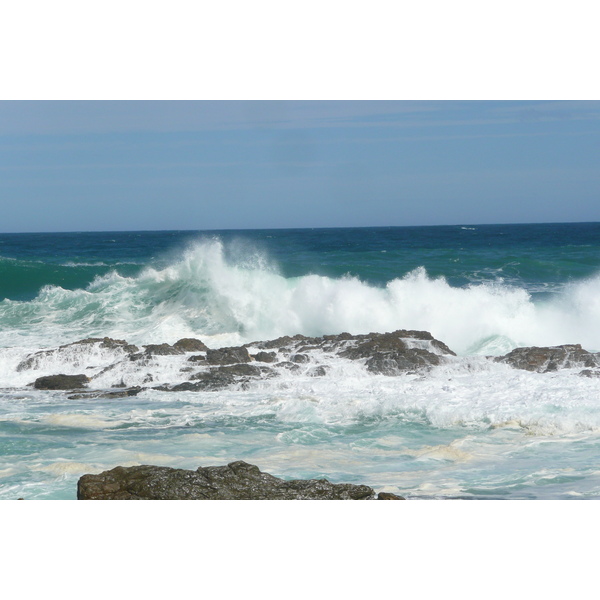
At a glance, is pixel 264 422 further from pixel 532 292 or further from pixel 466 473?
pixel 532 292

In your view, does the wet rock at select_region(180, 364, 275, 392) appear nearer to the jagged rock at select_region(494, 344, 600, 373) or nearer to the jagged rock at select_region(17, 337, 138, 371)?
the jagged rock at select_region(17, 337, 138, 371)

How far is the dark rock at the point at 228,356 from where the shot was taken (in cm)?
1048

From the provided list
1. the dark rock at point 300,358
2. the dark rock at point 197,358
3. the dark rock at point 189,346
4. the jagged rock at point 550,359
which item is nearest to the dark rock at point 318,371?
the dark rock at point 300,358

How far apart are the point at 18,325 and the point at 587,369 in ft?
37.9

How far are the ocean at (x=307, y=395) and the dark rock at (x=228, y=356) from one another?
0.49 m

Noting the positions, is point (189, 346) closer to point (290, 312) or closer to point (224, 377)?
point (224, 377)

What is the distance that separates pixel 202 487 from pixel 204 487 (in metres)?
0.01

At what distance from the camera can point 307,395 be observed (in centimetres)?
876

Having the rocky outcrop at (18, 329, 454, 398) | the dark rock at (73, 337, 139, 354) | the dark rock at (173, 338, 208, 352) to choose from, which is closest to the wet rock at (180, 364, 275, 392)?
the rocky outcrop at (18, 329, 454, 398)

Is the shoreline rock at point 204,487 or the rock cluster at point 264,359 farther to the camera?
the rock cluster at point 264,359

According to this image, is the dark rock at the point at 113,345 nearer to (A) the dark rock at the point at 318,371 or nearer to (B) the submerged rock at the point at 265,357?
(B) the submerged rock at the point at 265,357

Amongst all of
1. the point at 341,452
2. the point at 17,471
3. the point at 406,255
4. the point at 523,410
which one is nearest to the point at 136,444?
the point at 17,471

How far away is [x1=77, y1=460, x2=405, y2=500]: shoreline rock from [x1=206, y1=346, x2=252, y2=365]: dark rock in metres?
5.53

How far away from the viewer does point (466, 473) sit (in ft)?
18.9
